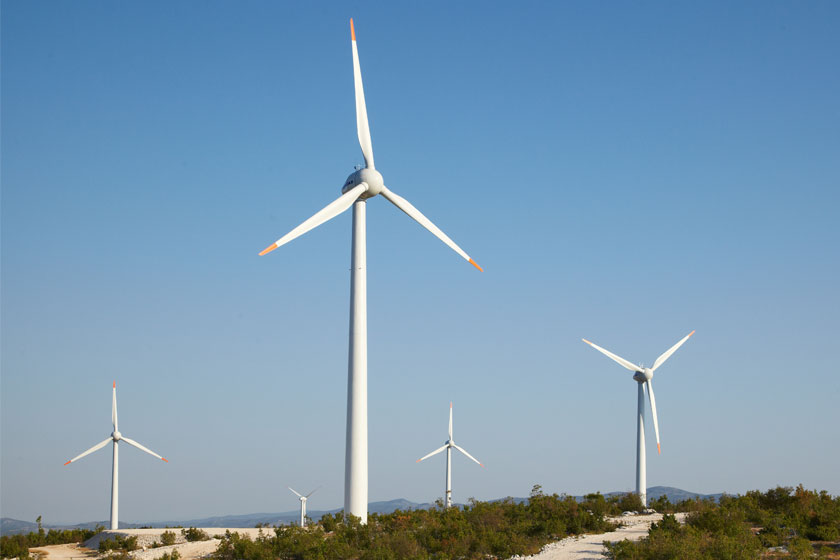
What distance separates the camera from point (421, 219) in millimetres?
51656

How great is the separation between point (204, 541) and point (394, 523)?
12367 millimetres

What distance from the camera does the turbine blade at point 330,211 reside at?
44.1 m

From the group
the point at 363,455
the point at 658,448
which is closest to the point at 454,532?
the point at 363,455

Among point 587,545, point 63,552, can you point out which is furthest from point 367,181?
point 63,552

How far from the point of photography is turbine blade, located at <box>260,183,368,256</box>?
44.1 m

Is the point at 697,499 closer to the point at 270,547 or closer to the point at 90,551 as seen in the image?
the point at 270,547

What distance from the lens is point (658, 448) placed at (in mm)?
78562

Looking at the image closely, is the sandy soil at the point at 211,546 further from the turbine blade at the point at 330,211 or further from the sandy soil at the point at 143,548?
the turbine blade at the point at 330,211

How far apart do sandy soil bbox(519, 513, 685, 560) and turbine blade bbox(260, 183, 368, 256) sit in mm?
19935

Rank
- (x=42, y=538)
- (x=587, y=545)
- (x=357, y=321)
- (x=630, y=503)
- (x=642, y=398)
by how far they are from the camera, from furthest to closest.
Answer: (x=642, y=398), (x=42, y=538), (x=630, y=503), (x=357, y=321), (x=587, y=545)

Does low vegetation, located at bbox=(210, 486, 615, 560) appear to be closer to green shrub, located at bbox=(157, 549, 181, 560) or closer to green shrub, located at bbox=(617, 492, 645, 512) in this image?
green shrub, located at bbox=(157, 549, 181, 560)

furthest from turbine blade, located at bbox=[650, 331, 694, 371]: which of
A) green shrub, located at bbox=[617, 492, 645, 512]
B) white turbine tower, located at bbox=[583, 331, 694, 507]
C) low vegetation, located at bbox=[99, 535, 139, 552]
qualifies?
low vegetation, located at bbox=[99, 535, 139, 552]

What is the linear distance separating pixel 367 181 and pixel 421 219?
5318mm

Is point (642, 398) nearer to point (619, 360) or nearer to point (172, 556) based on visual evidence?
point (619, 360)
